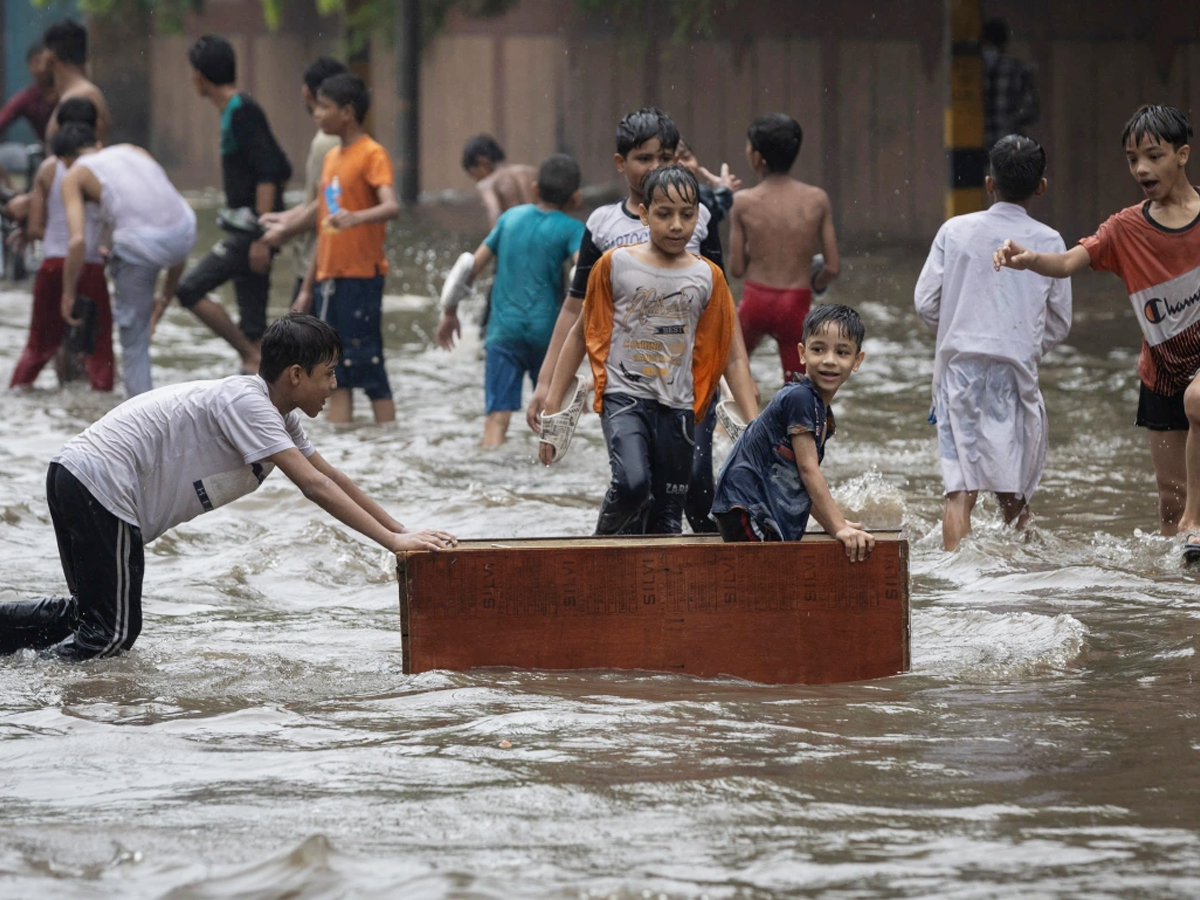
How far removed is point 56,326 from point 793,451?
726 centimetres

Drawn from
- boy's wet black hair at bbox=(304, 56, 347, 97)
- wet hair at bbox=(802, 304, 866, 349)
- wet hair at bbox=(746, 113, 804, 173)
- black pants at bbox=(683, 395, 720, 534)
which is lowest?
black pants at bbox=(683, 395, 720, 534)

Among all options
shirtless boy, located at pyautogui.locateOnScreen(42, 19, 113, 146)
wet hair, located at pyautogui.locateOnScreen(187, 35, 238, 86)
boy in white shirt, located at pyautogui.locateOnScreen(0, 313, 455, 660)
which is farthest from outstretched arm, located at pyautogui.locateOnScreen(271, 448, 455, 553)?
shirtless boy, located at pyautogui.locateOnScreen(42, 19, 113, 146)

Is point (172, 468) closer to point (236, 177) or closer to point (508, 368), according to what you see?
point (508, 368)

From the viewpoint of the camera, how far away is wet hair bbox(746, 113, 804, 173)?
8359 mm

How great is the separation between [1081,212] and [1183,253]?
27.8 feet

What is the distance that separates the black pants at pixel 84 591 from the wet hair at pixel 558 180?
4106 mm

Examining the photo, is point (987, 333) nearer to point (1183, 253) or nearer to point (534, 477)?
point (1183, 253)

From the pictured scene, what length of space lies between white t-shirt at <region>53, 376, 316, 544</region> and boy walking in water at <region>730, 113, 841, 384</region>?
391 centimetres

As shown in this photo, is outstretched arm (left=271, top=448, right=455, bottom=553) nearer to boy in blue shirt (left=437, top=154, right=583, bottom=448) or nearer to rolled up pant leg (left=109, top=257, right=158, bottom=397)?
boy in blue shirt (left=437, top=154, right=583, bottom=448)

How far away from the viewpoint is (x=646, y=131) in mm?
6301

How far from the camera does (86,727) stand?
472 cm

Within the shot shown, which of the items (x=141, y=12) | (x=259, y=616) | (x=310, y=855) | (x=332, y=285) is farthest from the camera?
(x=141, y=12)

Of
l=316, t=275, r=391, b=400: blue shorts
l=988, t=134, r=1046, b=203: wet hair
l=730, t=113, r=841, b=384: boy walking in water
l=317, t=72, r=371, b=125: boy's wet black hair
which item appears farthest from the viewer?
l=316, t=275, r=391, b=400: blue shorts

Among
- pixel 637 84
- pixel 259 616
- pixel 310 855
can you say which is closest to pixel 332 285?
pixel 259 616
